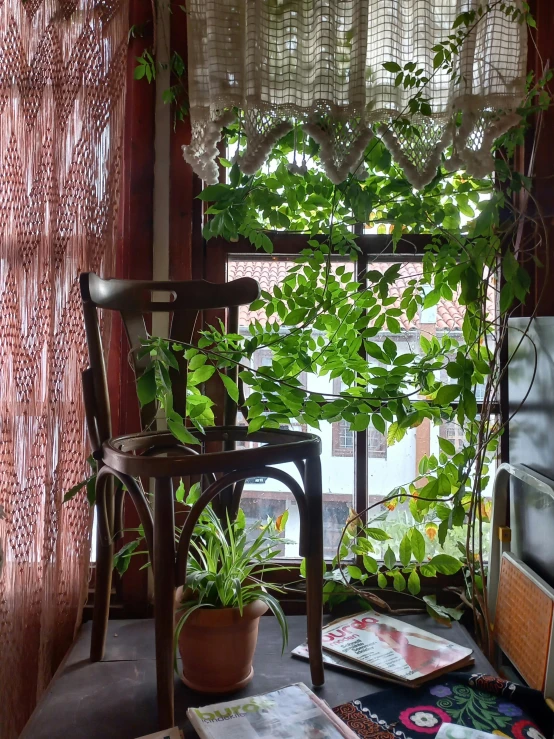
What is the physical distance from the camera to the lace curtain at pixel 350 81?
1.30m

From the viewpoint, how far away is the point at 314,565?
1.22 m

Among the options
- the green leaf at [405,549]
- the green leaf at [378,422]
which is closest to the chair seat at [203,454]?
the green leaf at [378,422]

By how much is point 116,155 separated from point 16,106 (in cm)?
26

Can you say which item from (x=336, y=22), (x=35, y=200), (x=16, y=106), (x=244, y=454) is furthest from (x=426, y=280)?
(x=16, y=106)

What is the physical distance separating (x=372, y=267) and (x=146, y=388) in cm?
87

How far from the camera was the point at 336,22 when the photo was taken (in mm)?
1316

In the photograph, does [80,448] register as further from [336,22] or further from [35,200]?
[336,22]

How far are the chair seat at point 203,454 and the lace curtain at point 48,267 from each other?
266mm

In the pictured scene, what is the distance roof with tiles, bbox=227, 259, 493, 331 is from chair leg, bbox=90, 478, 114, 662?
2.16 feet

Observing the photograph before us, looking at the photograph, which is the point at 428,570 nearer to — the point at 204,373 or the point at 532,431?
the point at 532,431

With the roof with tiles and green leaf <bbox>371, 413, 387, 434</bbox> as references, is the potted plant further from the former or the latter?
the roof with tiles

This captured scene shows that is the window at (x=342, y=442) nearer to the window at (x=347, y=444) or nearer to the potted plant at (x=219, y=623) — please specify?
the window at (x=347, y=444)

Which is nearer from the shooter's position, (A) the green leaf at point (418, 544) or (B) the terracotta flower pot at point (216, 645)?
(B) the terracotta flower pot at point (216, 645)

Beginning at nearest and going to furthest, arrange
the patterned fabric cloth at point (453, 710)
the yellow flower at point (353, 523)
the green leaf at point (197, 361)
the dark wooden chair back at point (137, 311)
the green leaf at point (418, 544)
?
the patterned fabric cloth at point (453, 710)
the dark wooden chair back at point (137, 311)
the green leaf at point (197, 361)
the green leaf at point (418, 544)
the yellow flower at point (353, 523)
